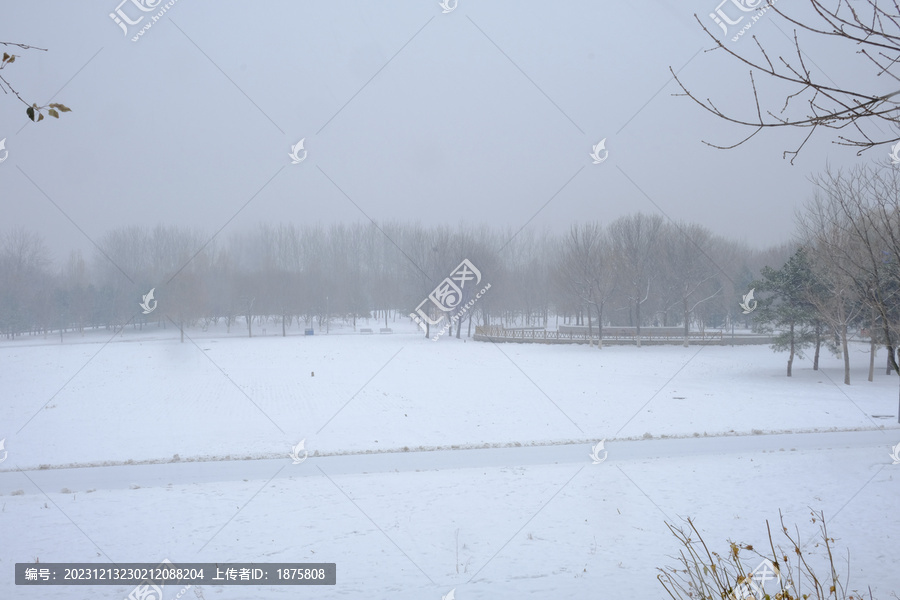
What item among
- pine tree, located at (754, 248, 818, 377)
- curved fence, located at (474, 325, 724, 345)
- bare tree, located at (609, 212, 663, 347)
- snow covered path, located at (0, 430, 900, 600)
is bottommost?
snow covered path, located at (0, 430, 900, 600)

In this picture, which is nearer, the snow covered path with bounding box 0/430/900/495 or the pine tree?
the snow covered path with bounding box 0/430/900/495

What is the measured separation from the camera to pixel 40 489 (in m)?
9.35

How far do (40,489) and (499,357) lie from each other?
2418 cm

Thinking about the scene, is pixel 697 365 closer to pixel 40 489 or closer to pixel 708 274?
pixel 708 274

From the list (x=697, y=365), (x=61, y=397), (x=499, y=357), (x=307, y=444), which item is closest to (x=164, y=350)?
(x=61, y=397)

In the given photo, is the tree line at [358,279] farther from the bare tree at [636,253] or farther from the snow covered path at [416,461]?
the snow covered path at [416,461]

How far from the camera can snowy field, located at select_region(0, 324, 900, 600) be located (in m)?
6.35

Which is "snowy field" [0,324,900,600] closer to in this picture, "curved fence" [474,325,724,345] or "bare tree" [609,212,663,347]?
"curved fence" [474,325,724,345]
